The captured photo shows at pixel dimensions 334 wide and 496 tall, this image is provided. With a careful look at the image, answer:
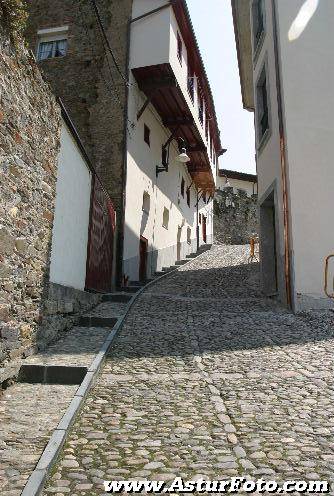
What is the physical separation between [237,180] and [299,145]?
1256 inches

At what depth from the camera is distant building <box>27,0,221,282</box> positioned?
1332 centimetres

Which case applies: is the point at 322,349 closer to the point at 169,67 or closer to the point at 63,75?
the point at 169,67

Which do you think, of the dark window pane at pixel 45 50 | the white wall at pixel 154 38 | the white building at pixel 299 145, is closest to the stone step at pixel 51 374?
the white building at pixel 299 145

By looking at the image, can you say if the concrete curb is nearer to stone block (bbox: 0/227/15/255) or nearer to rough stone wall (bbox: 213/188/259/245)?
stone block (bbox: 0/227/15/255)

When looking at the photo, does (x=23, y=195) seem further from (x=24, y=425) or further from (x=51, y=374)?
(x=24, y=425)

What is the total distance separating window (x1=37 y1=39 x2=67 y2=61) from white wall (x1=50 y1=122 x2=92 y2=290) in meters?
9.30

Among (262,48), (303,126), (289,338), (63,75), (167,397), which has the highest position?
(63,75)

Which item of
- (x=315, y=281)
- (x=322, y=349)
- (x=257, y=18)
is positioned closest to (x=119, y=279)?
(x=315, y=281)

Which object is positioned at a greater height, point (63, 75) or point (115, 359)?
point (63, 75)

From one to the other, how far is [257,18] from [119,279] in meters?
9.46

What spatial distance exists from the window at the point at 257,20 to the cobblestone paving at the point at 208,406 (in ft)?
29.7

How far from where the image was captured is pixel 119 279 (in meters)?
12.5

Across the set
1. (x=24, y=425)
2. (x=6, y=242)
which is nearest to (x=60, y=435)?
(x=24, y=425)

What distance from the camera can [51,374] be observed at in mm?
4504
